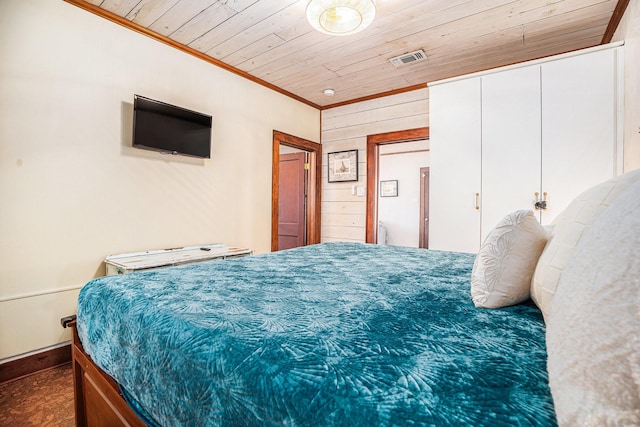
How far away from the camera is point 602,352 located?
1.28 feet

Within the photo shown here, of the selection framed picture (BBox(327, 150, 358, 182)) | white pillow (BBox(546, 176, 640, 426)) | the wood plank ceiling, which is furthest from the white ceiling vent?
white pillow (BBox(546, 176, 640, 426))

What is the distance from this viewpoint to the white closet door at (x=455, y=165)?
2.97 metres

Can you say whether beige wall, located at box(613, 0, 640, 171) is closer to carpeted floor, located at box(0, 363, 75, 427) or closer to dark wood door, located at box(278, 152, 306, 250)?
dark wood door, located at box(278, 152, 306, 250)

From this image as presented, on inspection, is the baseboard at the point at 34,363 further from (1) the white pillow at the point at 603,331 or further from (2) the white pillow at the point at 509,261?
(1) the white pillow at the point at 603,331

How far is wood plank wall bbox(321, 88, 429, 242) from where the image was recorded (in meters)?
3.98

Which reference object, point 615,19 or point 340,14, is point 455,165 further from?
point 340,14

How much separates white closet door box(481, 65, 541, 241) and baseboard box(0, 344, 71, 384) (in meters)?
3.67

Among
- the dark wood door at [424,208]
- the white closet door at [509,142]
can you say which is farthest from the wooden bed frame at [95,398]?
the dark wood door at [424,208]

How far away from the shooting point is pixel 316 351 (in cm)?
67

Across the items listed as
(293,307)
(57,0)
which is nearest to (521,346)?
(293,307)

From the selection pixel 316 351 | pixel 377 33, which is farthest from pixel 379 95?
pixel 316 351

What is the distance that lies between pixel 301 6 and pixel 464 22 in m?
1.38

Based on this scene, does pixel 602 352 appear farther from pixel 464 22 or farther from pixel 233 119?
pixel 233 119

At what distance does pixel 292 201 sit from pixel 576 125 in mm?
3556
